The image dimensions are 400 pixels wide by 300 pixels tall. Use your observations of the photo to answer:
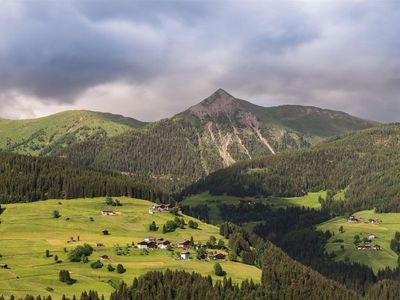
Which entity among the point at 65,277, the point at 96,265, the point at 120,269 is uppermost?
the point at 96,265

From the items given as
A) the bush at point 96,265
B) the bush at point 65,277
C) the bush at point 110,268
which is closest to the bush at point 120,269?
the bush at point 110,268

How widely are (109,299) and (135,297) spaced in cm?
764

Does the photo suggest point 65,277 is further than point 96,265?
No

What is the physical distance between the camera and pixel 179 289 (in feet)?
565

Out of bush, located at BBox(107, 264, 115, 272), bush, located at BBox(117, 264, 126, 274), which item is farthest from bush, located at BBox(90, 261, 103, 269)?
bush, located at BBox(117, 264, 126, 274)

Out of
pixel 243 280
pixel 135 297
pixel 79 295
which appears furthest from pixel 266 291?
pixel 79 295

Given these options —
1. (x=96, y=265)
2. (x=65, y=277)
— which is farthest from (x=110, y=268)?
(x=65, y=277)

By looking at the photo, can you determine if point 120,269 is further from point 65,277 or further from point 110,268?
point 65,277

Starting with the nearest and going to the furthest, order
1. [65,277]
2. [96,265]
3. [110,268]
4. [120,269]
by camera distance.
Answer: [65,277], [120,269], [110,268], [96,265]

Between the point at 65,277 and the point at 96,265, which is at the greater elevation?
the point at 96,265

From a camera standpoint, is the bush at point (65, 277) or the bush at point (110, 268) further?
the bush at point (110, 268)

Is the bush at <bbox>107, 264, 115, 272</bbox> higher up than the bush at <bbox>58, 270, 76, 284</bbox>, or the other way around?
the bush at <bbox>107, 264, 115, 272</bbox>

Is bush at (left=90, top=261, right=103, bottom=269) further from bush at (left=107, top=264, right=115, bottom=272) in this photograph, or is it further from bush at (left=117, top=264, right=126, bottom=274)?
bush at (left=117, top=264, right=126, bottom=274)

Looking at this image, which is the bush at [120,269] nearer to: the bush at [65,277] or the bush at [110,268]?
the bush at [110,268]
